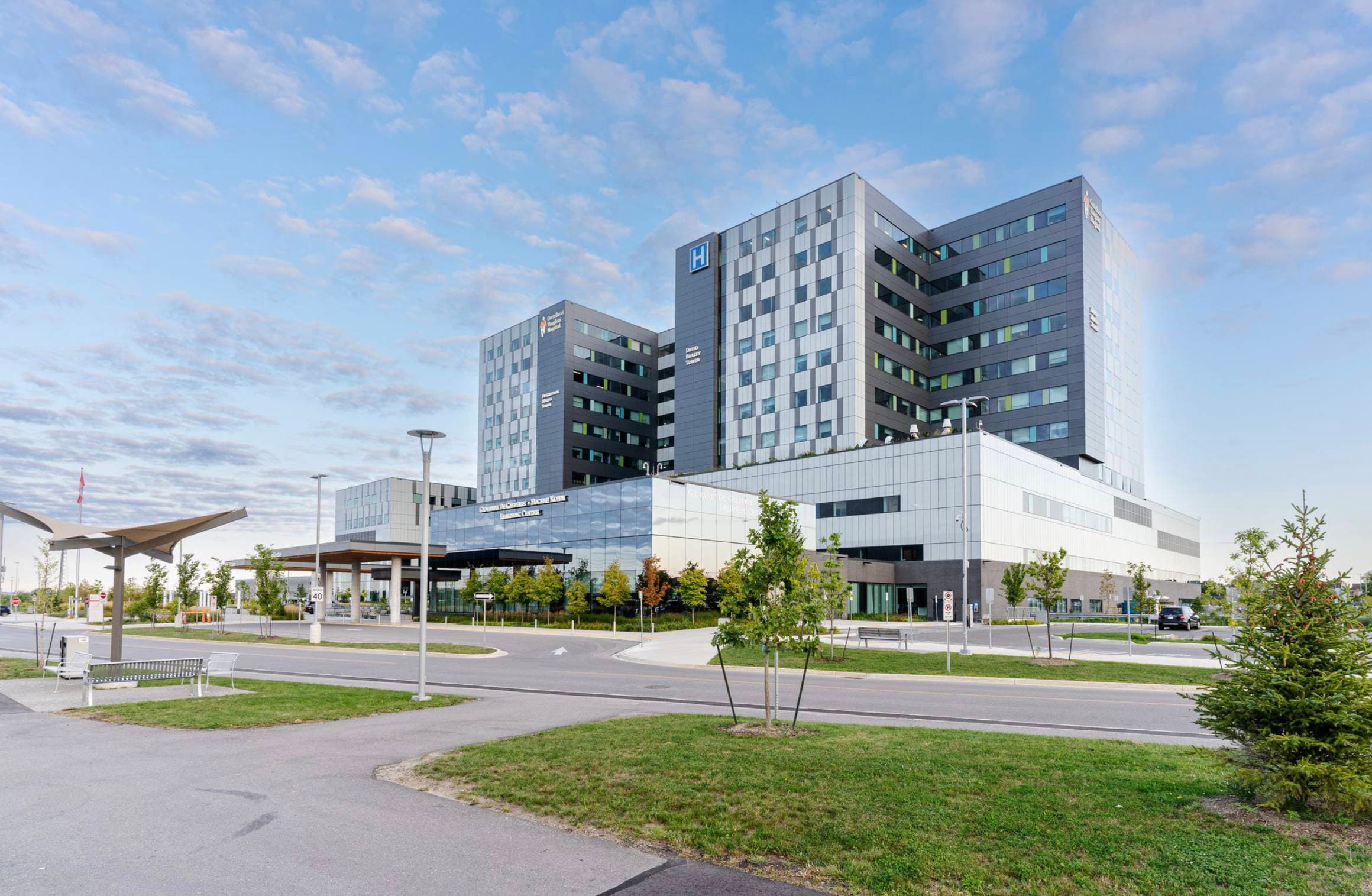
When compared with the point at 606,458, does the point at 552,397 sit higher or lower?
higher

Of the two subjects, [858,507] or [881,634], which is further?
[858,507]

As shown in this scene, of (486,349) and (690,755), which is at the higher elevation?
(486,349)

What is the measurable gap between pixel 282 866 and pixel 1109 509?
9075cm

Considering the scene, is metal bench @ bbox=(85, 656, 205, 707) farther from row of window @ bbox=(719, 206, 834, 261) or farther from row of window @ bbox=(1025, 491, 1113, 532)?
row of window @ bbox=(719, 206, 834, 261)

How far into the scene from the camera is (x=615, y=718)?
50.5ft

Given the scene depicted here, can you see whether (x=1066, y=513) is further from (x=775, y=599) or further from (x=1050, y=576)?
(x=775, y=599)

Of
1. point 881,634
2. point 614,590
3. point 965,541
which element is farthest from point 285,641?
point 965,541

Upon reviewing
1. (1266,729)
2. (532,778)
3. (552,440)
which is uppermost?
(552,440)

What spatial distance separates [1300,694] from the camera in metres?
8.09

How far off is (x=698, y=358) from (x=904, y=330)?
2287 centimetres

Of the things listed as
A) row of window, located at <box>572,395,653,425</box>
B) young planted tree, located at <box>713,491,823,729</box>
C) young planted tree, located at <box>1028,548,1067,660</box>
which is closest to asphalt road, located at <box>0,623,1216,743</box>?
young planted tree, located at <box>713,491,823,729</box>

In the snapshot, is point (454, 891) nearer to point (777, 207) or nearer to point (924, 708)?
point (924, 708)

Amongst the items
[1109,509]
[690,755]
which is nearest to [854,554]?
[1109,509]

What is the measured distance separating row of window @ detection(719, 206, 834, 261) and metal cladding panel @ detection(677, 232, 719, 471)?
3462mm
